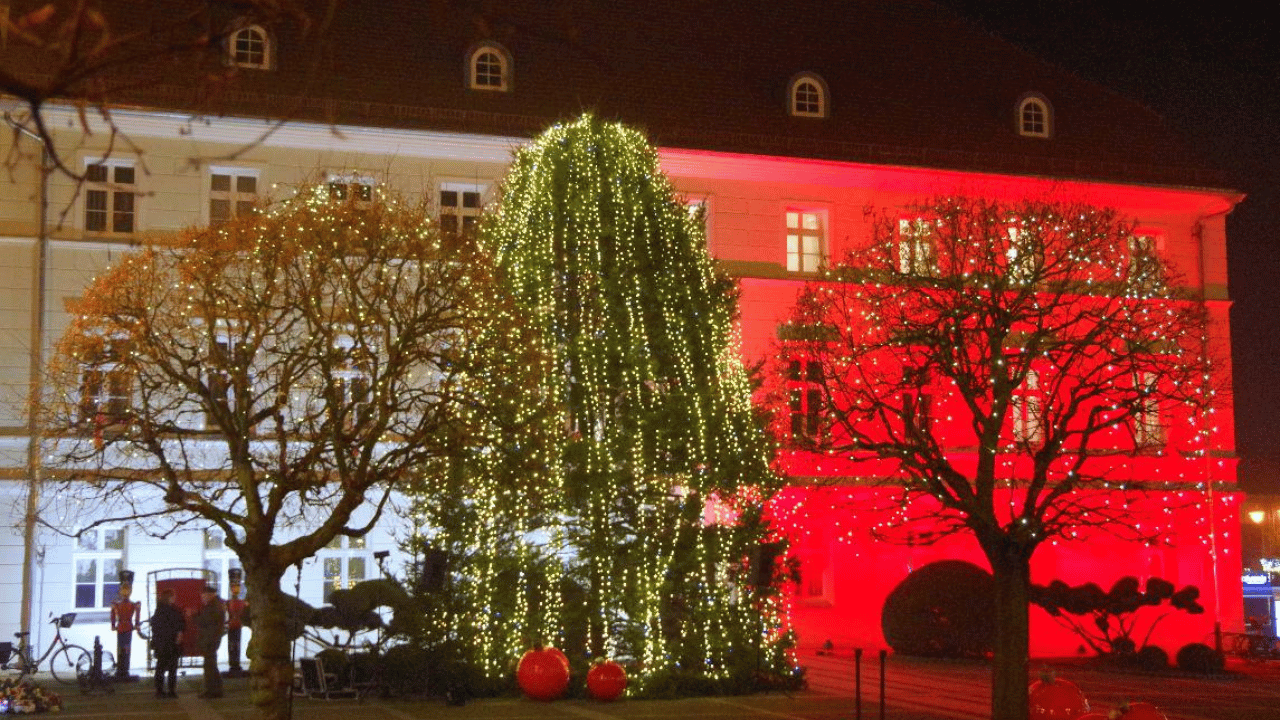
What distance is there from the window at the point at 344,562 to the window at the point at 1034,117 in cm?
2110

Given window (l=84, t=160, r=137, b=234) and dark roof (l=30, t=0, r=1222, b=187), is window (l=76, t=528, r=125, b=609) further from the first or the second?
dark roof (l=30, t=0, r=1222, b=187)

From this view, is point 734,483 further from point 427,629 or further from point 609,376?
point 427,629

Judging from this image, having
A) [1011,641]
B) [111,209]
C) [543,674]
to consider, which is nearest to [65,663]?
[111,209]

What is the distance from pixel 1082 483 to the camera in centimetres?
2611

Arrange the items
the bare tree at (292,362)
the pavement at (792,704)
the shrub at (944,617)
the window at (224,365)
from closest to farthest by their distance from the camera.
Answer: the bare tree at (292,362)
the window at (224,365)
the pavement at (792,704)
the shrub at (944,617)

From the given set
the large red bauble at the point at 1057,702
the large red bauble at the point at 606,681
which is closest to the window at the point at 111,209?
the large red bauble at the point at 606,681

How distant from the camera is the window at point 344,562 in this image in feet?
113

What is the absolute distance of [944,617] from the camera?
115 feet

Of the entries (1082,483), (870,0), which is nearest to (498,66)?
(870,0)

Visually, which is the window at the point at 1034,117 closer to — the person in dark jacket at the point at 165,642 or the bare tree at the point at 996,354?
the bare tree at the point at 996,354

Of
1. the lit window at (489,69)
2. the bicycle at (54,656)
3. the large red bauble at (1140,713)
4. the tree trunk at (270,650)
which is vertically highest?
the lit window at (489,69)

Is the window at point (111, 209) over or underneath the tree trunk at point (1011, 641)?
over

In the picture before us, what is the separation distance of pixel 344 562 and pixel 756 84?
16.3m

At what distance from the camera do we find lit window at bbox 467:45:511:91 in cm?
3781
